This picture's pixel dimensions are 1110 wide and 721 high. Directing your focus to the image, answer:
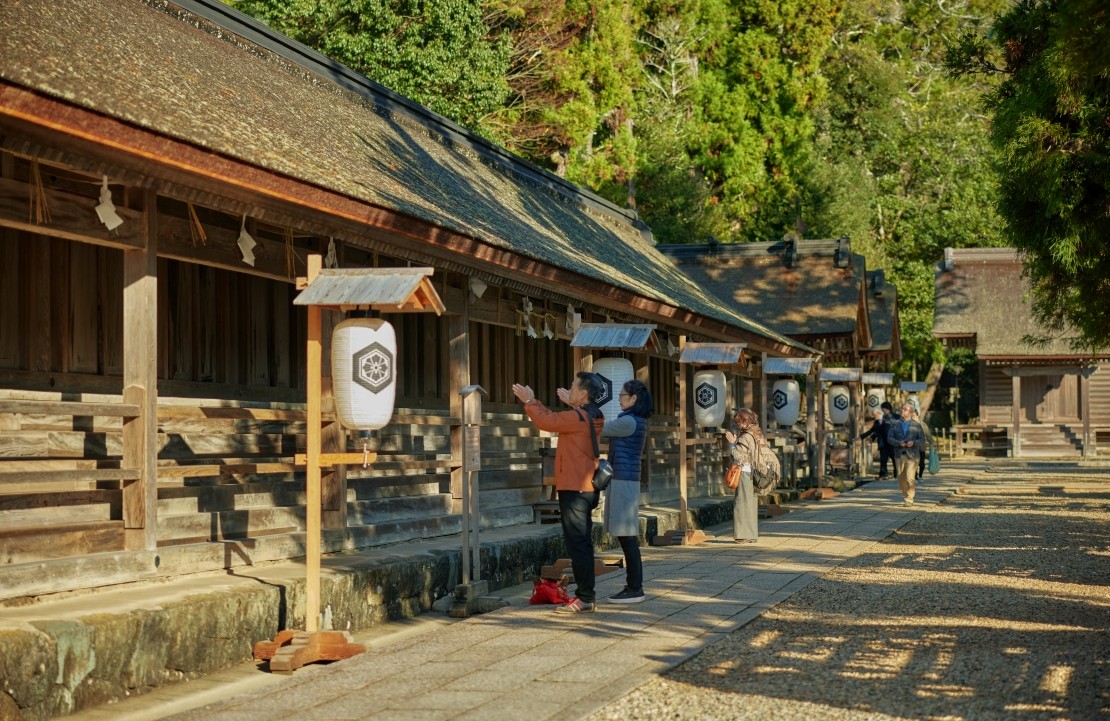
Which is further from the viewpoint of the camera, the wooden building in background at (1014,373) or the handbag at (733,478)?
the wooden building in background at (1014,373)

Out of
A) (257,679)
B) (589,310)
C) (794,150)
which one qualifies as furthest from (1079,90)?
(794,150)

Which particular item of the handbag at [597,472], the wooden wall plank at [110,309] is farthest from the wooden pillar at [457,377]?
the wooden wall plank at [110,309]

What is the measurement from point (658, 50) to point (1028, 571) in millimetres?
37808

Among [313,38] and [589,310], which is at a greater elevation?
[313,38]

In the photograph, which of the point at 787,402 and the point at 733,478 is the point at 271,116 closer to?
the point at 733,478

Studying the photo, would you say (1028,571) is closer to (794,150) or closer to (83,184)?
(83,184)

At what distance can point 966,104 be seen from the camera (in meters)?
54.8

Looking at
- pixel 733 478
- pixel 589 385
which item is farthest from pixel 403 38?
pixel 589 385

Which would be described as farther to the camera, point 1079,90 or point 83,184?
point 1079,90

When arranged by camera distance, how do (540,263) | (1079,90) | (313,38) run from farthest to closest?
1. (313,38)
2. (1079,90)
3. (540,263)

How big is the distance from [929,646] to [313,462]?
414 cm

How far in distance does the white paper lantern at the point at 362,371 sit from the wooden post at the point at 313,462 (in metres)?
0.13

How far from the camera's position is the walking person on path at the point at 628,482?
10547 millimetres

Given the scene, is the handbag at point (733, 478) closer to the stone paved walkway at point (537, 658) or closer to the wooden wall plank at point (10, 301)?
the stone paved walkway at point (537, 658)
